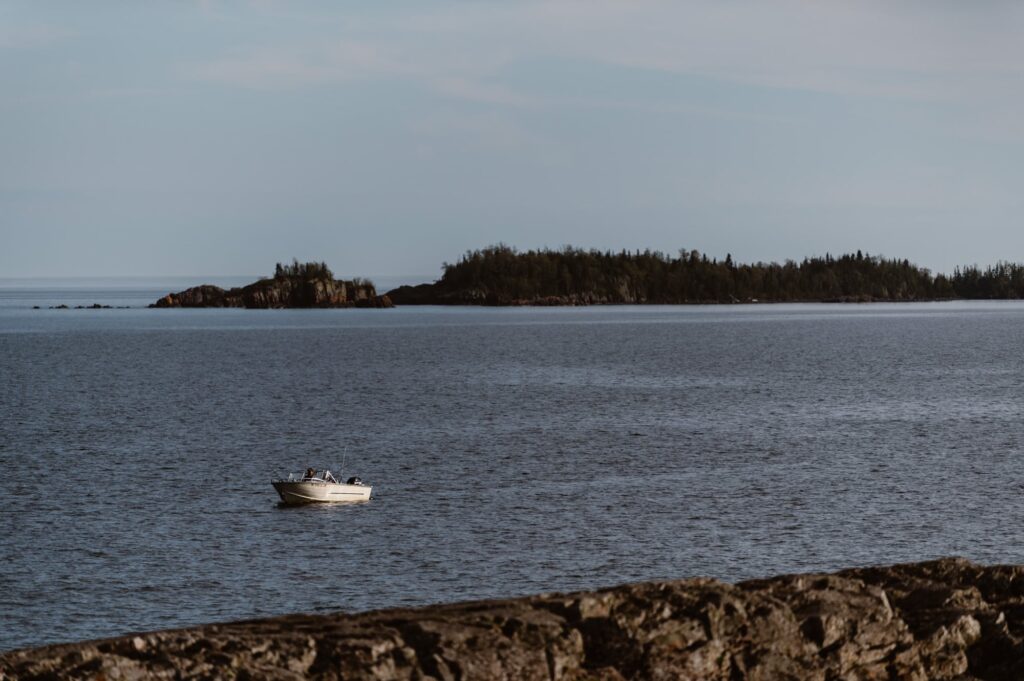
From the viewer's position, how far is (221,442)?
81.7 m

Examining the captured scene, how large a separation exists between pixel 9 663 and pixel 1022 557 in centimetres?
4051

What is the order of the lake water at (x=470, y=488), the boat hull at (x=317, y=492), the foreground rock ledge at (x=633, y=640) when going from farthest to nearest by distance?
the boat hull at (x=317, y=492)
the lake water at (x=470, y=488)
the foreground rock ledge at (x=633, y=640)

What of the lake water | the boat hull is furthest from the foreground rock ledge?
the boat hull

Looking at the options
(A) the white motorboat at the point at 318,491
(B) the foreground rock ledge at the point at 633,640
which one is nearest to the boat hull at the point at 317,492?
(A) the white motorboat at the point at 318,491

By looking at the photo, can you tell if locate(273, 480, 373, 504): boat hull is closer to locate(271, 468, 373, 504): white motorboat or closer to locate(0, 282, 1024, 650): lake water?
locate(271, 468, 373, 504): white motorboat

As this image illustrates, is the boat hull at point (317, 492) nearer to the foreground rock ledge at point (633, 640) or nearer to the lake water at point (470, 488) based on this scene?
the lake water at point (470, 488)

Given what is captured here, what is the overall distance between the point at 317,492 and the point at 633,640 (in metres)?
45.5

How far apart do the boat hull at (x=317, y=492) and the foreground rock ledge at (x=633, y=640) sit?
43507mm

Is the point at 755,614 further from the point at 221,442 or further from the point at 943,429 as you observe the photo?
the point at 943,429

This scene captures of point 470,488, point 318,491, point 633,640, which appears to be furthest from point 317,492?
point 633,640

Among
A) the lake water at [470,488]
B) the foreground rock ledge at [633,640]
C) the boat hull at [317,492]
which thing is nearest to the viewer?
the foreground rock ledge at [633,640]

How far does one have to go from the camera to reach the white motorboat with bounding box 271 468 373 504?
57875 mm

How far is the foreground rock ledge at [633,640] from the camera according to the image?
12406 millimetres

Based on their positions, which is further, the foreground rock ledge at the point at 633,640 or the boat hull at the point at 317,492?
the boat hull at the point at 317,492
